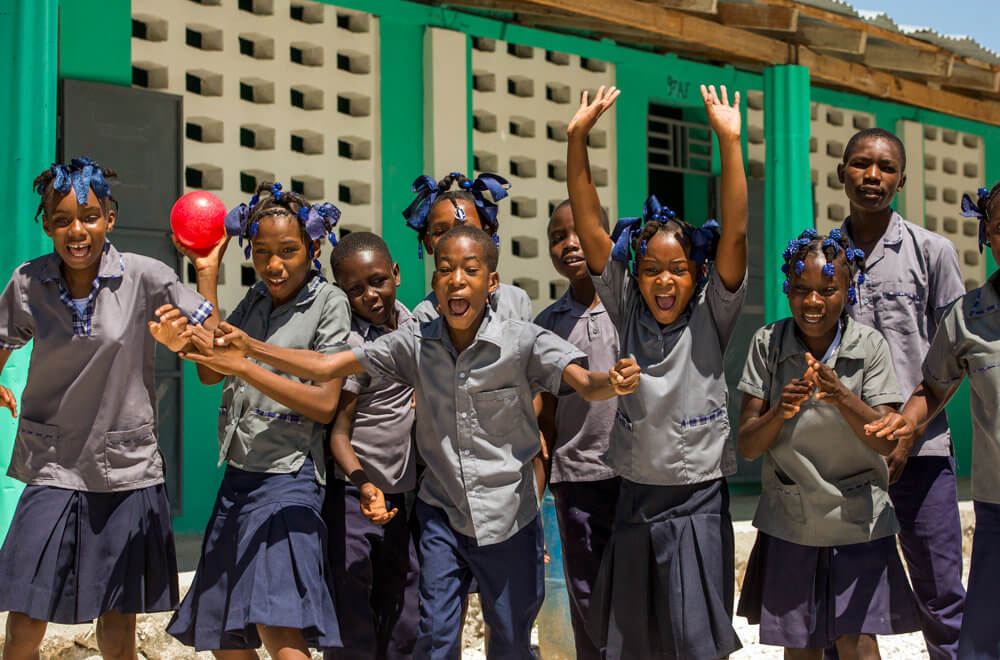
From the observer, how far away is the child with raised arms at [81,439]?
3.41 m

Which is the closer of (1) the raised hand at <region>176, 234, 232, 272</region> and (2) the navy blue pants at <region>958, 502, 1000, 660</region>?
(2) the navy blue pants at <region>958, 502, 1000, 660</region>

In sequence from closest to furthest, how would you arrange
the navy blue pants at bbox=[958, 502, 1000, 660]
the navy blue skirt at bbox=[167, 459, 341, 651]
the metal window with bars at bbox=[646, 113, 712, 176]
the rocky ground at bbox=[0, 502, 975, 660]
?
the navy blue pants at bbox=[958, 502, 1000, 660]
the navy blue skirt at bbox=[167, 459, 341, 651]
the rocky ground at bbox=[0, 502, 975, 660]
the metal window with bars at bbox=[646, 113, 712, 176]

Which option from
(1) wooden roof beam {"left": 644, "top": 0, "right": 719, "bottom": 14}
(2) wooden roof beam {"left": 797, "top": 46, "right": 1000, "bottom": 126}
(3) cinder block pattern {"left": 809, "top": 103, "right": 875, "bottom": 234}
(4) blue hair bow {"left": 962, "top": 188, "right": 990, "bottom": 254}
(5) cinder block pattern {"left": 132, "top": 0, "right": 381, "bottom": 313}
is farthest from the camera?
(3) cinder block pattern {"left": 809, "top": 103, "right": 875, "bottom": 234}

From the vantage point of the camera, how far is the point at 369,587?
145 inches

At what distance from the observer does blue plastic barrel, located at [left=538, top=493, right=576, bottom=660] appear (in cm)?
510

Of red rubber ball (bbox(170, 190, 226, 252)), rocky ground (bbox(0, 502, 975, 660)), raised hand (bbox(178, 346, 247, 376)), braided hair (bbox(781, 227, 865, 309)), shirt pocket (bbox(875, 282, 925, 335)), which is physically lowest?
rocky ground (bbox(0, 502, 975, 660))

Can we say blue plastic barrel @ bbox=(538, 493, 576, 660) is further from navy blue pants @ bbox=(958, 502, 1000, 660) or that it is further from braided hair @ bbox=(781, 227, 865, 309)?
navy blue pants @ bbox=(958, 502, 1000, 660)

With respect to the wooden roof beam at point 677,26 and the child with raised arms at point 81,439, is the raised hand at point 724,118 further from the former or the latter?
the wooden roof beam at point 677,26

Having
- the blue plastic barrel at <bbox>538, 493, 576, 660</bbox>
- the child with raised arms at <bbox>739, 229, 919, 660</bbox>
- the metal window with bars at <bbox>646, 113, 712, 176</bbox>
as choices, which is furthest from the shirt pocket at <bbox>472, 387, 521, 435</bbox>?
the metal window with bars at <bbox>646, 113, 712, 176</bbox>

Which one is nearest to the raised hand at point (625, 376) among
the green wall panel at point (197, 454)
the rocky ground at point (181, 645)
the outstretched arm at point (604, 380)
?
the outstretched arm at point (604, 380)

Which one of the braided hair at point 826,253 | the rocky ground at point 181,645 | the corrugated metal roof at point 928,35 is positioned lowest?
the rocky ground at point 181,645

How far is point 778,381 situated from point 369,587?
1442 millimetres

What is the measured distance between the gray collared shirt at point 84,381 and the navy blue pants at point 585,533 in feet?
4.44

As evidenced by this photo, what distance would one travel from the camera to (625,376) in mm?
3074
